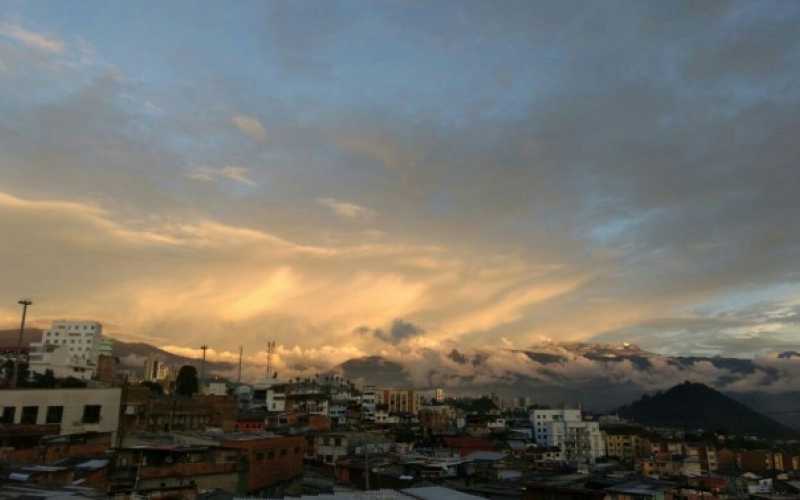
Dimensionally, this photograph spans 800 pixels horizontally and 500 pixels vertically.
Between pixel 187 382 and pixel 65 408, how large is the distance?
1886 inches

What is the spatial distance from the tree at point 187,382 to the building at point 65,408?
43.8 metres

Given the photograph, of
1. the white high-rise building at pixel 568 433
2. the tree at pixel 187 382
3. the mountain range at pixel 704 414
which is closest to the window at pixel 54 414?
the tree at pixel 187 382

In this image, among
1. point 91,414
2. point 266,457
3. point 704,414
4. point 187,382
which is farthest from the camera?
point 704,414

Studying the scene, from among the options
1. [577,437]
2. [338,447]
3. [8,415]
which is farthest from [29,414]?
[577,437]

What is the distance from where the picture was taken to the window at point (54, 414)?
1663 inches

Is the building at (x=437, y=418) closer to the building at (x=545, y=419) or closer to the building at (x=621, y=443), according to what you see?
the building at (x=545, y=419)

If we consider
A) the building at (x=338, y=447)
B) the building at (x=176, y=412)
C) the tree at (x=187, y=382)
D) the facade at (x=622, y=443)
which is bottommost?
the facade at (x=622, y=443)

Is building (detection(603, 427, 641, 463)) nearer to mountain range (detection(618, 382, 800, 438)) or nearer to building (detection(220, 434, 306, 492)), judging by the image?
building (detection(220, 434, 306, 492))

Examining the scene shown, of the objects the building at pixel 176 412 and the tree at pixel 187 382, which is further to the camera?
the tree at pixel 187 382

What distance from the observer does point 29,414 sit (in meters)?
41.9

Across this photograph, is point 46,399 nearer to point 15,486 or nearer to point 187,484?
point 187,484

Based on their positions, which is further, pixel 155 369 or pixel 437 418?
pixel 155 369

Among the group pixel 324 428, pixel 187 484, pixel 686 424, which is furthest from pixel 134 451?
pixel 686 424

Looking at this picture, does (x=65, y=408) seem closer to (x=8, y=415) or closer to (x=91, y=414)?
(x=91, y=414)
